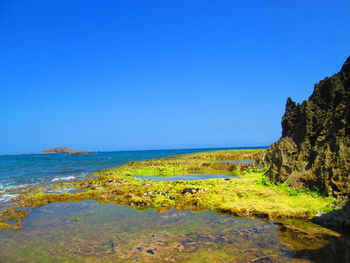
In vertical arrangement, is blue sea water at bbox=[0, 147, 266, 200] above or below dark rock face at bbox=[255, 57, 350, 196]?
below

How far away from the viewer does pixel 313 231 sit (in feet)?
39.8

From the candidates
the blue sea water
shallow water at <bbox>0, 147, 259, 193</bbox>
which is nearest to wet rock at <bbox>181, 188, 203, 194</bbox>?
the blue sea water

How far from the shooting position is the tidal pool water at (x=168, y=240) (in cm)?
1015

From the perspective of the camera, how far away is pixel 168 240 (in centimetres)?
1202

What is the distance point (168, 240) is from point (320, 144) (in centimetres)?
1443

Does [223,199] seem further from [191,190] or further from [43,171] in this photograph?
[43,171]

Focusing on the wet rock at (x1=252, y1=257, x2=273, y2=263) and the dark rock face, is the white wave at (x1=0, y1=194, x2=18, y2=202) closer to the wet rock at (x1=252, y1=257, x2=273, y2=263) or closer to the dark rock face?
the wet rock at (x1=252, y1=257, x2=273, y2=263)

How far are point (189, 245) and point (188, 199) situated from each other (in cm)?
763

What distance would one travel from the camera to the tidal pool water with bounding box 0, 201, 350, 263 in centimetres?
1015

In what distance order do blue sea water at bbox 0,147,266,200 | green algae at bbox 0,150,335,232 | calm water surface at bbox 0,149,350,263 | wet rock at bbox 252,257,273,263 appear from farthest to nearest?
blue sea water at bbox 0,147,266,200
green algae at bbox 0,150,335,232
calm water surface at bbox 0,149,350,263
wet rock at bbox 252,257,273,263

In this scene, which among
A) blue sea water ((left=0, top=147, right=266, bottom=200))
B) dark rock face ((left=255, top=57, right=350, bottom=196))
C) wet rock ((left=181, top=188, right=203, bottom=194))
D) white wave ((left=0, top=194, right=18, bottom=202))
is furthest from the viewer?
blue sea water ((left=0, top=147, right=266, bottom=200))

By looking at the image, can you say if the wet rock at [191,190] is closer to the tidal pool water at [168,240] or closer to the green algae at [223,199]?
the green algae at [223,199]

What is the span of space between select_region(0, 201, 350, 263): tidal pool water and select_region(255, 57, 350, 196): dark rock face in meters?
5.15

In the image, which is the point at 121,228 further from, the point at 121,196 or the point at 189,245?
the point at 121,196
